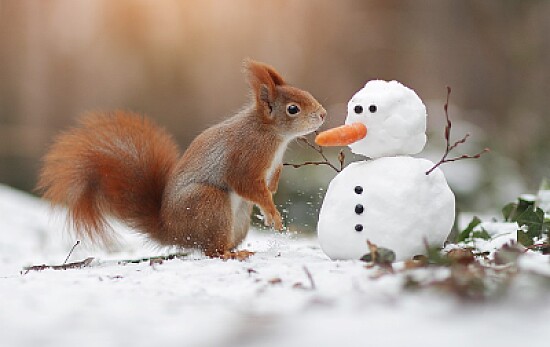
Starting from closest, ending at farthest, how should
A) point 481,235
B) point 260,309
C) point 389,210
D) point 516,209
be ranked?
1. point 260,309
2. point 389,210
3. point 481,235
4. point 516,209

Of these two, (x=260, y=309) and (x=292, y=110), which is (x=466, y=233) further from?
(x=260, y=309)

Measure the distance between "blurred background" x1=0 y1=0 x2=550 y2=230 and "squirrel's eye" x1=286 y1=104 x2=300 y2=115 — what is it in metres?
2.98

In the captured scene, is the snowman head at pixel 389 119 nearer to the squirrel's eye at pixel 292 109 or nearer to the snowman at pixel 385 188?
the snowman at pixel 385 188

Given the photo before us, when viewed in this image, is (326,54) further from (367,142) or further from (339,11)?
(367,142)

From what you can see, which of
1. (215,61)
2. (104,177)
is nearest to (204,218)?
(104,177)

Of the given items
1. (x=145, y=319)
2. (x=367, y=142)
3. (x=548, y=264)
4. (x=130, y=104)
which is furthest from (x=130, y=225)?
(x=130, y=104)

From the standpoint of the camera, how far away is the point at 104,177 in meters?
1.73

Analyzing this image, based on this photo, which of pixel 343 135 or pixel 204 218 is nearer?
pixel 343 135

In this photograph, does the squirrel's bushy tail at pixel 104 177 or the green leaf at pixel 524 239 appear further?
the squirrel's bushy tail at pixel 104 177

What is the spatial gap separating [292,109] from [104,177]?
1.61ft


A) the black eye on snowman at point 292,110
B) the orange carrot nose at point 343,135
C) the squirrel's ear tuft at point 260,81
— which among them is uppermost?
the squirrel's ear tuft at point 260,81

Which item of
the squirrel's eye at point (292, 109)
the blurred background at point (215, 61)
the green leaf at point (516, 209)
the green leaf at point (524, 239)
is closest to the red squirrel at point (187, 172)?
Result: the squirrel's eye at point (292, 109)

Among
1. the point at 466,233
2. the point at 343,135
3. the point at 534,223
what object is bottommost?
the point at 466,233

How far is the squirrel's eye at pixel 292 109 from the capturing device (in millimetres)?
1693
